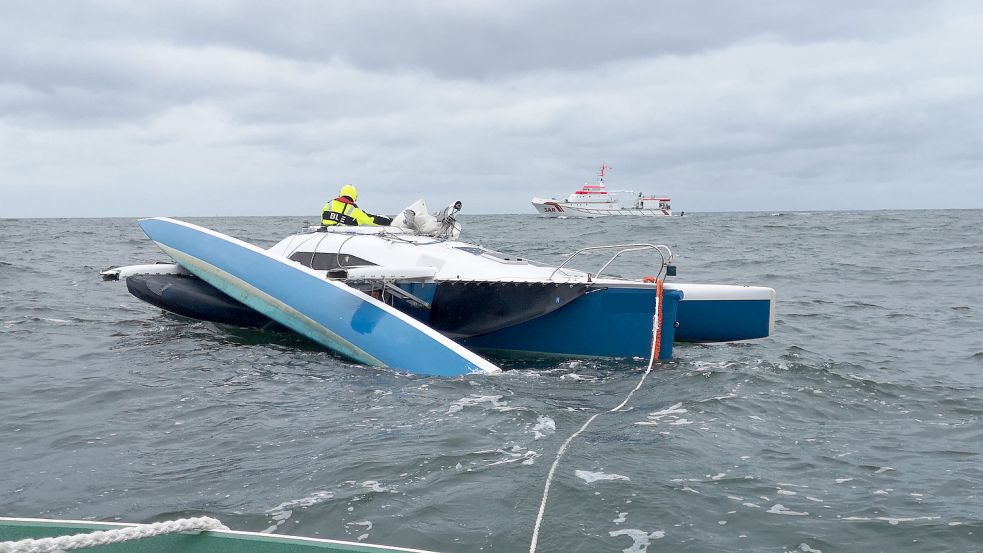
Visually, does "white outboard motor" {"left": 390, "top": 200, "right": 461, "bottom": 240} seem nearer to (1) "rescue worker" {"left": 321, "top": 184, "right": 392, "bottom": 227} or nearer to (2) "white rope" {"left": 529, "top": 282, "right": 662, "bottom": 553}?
(1) "rescue worker" {"left": 321, "top": 184, "right": 392, "bottom": 227}

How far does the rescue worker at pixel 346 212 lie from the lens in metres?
10.3

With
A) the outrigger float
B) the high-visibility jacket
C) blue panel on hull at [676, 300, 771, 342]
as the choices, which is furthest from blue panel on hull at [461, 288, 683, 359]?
the high-visibility jacket

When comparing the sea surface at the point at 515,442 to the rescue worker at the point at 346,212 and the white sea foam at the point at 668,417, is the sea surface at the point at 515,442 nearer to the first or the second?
the white sea foam at the point at 668,417

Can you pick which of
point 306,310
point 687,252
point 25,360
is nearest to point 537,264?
point 306,310

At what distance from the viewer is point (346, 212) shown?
10414mm

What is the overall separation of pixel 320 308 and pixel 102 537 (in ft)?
17.6

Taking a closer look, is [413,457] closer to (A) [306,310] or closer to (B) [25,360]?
(A) [306,310]

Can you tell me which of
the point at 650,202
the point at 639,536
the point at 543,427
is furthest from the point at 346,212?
the point at 650,202

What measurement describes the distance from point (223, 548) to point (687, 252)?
1885cm

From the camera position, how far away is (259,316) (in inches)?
349

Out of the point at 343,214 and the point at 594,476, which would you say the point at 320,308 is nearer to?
the point at 343,214

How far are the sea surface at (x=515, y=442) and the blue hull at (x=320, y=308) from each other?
21 centimetres

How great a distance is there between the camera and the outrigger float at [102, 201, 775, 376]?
6883mm

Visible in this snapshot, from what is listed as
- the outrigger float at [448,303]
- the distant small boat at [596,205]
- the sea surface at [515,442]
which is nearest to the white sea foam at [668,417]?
the sea surface at [515,442]
